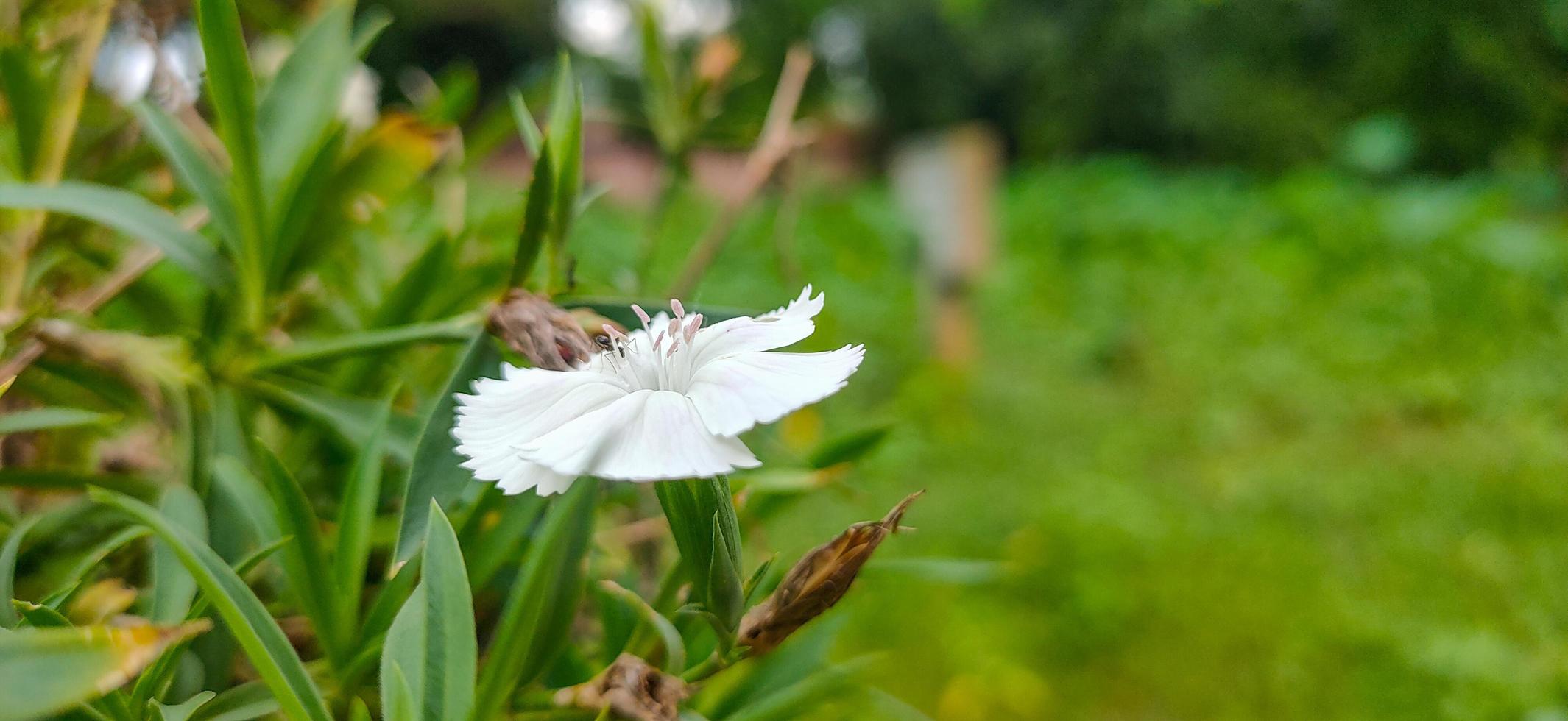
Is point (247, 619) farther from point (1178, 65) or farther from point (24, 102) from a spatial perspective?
point (1178, 65)

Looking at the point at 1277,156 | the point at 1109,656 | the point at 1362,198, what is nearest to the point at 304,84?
the point at 1109,656

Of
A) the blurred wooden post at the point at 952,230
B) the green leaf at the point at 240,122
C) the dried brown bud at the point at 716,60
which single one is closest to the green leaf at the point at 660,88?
the dried brown bud at the point at 716,60

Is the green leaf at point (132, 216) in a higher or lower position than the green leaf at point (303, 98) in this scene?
lower

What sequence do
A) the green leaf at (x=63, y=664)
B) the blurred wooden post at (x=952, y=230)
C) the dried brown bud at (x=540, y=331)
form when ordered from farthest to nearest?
the blurred wooden post at (x=952, y=230) → the dried brown bud at (x=540, y=331) → the green leaf at (x=63, y=664)

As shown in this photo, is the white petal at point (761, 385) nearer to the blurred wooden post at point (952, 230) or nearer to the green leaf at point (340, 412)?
the green leaf at point (340, 412)

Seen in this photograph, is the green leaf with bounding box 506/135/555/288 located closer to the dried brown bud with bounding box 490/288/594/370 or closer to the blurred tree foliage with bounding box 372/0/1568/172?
the dried brown bud with bounding box 490/288/594/370
